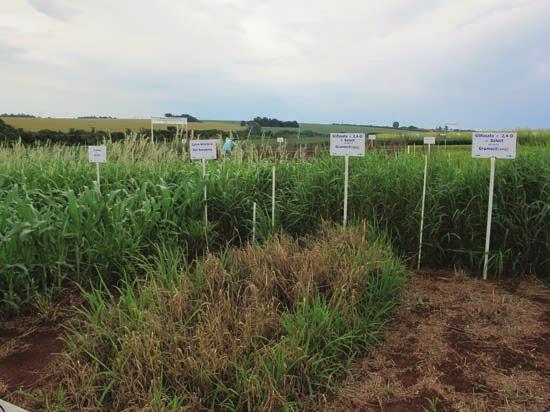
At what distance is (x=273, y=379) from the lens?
167 centimetres

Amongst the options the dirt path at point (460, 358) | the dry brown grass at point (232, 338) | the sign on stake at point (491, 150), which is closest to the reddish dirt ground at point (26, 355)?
the dry brown grass at point (232, 338)

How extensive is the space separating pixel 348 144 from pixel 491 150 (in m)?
1.07

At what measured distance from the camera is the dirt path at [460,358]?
176 cm

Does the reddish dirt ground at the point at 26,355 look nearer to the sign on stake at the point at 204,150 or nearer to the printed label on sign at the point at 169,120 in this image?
the sign on stake at the point at 204,150

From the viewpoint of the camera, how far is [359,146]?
3.57 meters

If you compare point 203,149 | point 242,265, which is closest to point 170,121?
point 203,149

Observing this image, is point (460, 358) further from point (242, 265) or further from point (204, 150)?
point (204, 150)

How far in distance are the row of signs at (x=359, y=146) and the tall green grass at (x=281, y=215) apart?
29 cm

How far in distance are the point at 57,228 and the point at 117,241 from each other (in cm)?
39

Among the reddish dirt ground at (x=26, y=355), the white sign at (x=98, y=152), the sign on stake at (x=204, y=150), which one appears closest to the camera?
the reddish dirt ground at (x=26, y=355)

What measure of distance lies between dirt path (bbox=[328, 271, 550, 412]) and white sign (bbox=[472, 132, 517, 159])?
3.23 ft

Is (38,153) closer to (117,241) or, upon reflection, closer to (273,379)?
(117,241)

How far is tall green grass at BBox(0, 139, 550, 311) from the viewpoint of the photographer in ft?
9.01

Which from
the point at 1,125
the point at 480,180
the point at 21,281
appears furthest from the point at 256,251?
the point at 1,125
